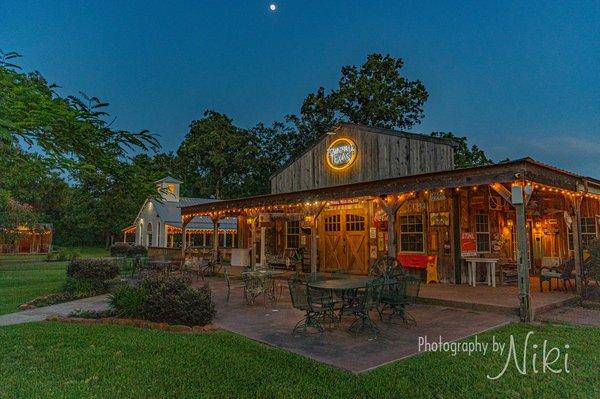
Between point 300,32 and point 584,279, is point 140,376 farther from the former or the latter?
point 300,32

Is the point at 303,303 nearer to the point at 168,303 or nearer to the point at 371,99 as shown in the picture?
the point at 168,303

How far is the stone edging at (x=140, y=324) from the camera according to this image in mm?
6754

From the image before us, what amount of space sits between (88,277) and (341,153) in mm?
9861

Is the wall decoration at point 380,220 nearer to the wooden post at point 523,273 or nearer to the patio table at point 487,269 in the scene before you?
the patio table at point 487,269

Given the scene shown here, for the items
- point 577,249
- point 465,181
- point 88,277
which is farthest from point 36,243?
point 577,249

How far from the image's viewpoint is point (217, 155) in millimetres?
39875

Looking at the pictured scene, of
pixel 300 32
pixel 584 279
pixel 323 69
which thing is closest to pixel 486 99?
pixel 323 69

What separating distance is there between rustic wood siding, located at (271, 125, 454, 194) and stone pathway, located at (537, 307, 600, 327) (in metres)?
6.01

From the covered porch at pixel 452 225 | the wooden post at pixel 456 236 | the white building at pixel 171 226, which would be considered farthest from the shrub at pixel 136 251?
the wooden post at pixel 456 236

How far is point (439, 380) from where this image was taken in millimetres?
4285

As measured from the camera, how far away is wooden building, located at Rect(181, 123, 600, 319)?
31.4 feet

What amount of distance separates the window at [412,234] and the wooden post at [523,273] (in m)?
5.02

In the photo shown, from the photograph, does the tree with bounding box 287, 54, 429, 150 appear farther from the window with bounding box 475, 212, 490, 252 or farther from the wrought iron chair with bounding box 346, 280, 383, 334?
the wrought iron chair with bounding box 346, 280, 383, 334

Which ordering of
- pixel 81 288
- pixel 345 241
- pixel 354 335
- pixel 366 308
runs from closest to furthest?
pixel 354 335
pixel 366 308
pixel 81 288
pixel 345 241
